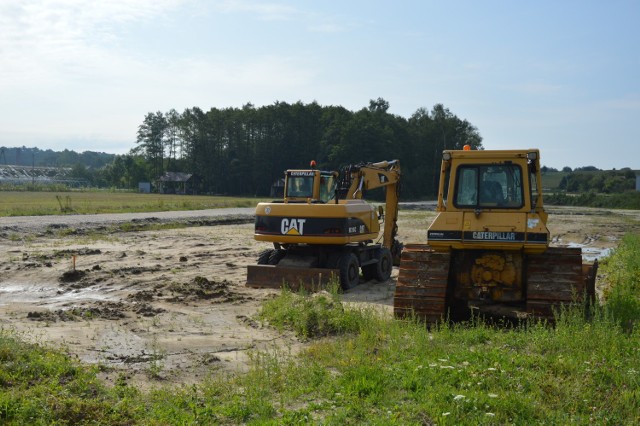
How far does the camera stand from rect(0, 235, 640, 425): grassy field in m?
6.54

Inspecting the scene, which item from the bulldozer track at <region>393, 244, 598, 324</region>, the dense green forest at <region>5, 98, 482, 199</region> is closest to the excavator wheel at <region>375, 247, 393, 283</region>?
the bulldozer track at <region>393, 244, 598, 324</region>

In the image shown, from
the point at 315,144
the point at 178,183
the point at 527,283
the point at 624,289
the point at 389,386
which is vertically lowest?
the point at 389,386

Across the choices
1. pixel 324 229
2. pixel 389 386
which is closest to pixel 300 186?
pixel 324 229

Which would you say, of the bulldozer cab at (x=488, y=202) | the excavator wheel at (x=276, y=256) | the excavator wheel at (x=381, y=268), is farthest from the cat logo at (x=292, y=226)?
the bulldozer cab at (x=488, y=202)

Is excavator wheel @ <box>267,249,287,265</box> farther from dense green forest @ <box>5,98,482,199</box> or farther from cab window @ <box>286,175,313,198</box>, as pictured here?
dense green forest @ <box>5,98,482,199</box>

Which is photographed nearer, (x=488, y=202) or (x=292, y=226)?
(x=488, y=202)

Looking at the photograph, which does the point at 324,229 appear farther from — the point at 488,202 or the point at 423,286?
the point at 488,202

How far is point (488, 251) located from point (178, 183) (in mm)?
98860

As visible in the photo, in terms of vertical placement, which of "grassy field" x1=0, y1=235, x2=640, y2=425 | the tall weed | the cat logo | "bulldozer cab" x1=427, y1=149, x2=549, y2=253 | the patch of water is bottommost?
the patch of water

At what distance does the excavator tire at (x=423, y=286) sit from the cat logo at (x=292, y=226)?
4.12 meters

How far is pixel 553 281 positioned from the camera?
35.2 feet

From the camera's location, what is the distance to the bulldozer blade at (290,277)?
15.0 metres

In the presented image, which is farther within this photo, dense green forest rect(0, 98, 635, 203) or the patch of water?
dense green forest rect(0, 98, 635, 203)

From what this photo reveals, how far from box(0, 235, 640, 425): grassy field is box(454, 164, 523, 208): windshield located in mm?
2346
